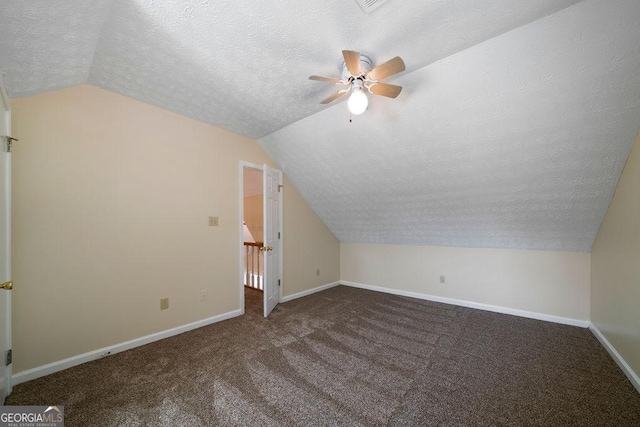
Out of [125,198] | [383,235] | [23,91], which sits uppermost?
[23,91]

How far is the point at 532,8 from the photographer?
1.42m

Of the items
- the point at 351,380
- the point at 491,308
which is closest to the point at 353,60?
the point at 351,380

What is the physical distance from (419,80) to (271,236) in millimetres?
2538

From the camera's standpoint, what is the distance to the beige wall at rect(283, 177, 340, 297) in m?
4.09

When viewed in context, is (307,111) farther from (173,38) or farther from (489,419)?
(489,419)

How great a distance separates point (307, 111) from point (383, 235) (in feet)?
8.51

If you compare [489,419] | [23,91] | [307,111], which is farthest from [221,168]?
[489,419]

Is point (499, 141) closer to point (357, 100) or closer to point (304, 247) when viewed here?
point (357, 100)

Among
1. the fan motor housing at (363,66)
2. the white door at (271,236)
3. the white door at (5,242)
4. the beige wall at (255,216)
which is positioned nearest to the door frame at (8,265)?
the white door at (5,242)

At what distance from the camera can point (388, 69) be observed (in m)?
1.62

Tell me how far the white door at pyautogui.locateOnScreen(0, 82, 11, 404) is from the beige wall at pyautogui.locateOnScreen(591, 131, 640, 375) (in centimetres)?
445
